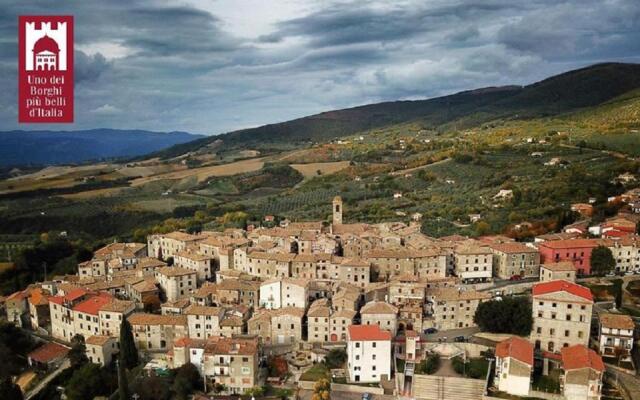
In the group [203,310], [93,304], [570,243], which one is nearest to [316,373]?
[203,310]

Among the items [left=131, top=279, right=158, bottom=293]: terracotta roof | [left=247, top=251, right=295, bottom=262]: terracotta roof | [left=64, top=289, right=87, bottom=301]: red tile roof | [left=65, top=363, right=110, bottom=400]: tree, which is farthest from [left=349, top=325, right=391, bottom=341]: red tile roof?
[left=64, top=289, right=87, bottom=301]: red tile roof

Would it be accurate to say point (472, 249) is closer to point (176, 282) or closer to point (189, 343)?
point (189, 343)

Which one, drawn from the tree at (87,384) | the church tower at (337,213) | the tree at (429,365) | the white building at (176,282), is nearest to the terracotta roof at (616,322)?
the tree at (429,365)

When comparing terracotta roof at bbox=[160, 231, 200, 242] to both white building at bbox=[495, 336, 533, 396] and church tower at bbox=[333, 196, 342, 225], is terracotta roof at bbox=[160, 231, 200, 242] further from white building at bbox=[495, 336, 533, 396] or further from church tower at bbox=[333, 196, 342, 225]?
white building at bbox=[495, 336, 533, 396]

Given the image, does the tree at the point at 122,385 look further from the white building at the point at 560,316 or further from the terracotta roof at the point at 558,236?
the terracotta roof at the point at 558,236

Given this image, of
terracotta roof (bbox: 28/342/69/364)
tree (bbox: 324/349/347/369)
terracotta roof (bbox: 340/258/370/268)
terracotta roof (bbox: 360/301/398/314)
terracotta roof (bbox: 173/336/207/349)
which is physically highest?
terracotta roof (bbox: 340/258/370/268)

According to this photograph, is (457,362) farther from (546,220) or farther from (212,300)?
(546,220)
